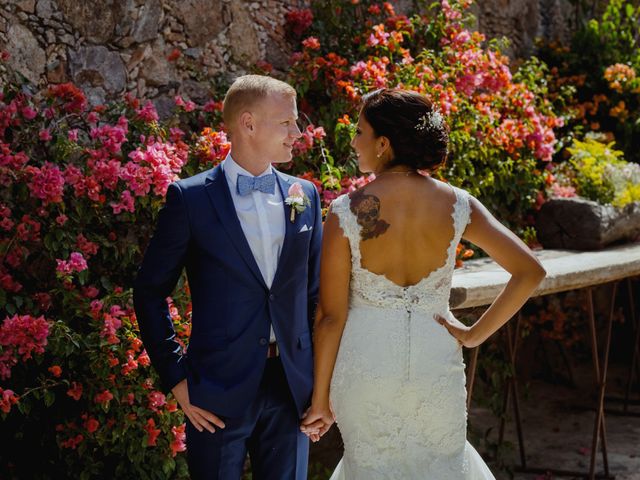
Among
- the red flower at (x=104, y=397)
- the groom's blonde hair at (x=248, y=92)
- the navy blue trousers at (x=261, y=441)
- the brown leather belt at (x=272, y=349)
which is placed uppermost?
the groom's blonde hair at (x=248, y=92)

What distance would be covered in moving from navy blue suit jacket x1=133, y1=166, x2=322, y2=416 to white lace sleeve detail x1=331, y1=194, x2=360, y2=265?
0.19 m

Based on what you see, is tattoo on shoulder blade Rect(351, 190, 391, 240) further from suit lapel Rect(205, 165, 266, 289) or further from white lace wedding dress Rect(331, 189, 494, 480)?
suit lapel Rect(205, 165, 266, 289)

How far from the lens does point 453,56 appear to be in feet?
19.8

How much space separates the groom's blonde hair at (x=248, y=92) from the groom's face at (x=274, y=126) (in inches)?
0.7

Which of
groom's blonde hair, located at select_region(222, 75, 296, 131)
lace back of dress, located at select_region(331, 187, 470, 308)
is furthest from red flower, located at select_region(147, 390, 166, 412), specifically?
groom's blonde hair, located at select_region(222, 75, 296, 131)

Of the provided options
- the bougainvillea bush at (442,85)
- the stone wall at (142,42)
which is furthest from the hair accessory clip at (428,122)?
the stone wall at (142,42)

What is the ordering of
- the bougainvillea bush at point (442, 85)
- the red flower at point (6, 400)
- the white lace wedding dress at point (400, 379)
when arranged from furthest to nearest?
the bougainvillea bush at point (442, 85) → the red flower at point (6, 400) → the white lace wedding dress at point (400, 379)

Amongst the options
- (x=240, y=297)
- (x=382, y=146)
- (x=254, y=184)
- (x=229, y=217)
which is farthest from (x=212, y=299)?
(x=382, y=146)

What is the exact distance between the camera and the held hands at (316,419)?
2957mm

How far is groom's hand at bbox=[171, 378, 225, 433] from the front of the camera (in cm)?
278

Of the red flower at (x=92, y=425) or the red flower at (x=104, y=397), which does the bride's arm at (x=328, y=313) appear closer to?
the red flower at (x=104, y=397)

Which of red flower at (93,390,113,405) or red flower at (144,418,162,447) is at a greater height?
red flower at (93,390,113,405)

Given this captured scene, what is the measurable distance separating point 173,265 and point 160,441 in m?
1.46

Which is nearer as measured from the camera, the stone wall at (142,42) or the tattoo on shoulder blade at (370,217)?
the tattoo on shoulder blade at (370,217)
